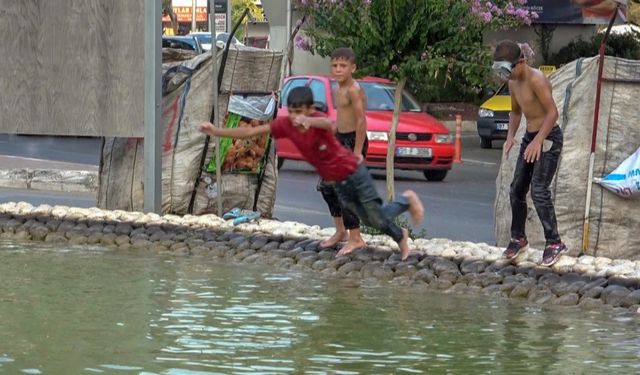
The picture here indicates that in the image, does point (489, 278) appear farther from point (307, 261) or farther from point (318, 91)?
point (318, 91)

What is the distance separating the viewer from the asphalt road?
16109 mm

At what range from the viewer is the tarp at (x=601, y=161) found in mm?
11336

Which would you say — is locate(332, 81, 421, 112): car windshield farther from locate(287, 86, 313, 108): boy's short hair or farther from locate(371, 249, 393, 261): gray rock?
locate(287, 86, 313, 108): boy's short hair

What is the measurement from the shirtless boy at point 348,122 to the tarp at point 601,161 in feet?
4.69

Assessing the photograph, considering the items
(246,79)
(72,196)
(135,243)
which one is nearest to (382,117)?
(72,196)

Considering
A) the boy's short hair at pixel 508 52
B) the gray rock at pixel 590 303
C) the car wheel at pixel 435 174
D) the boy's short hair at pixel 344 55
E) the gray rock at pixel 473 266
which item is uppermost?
the boy's short hair at pixel 508 52

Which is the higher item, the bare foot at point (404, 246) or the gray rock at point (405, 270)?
the bare foot at point (404, 246)

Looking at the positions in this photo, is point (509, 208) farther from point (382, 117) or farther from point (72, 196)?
point (382, 117)

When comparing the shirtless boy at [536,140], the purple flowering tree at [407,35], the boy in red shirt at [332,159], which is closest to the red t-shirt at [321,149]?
the boy in red shirt at [332,159]

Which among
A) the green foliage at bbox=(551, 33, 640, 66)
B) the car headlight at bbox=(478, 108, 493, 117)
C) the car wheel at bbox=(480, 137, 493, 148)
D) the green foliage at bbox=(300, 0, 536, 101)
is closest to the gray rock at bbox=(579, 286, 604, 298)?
the green foliage at bbox=(300, 0, 536, 101)

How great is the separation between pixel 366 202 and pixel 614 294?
1820 mm

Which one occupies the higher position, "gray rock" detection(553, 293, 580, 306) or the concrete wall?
the concrete wall

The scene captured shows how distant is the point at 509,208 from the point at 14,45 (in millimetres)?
5237

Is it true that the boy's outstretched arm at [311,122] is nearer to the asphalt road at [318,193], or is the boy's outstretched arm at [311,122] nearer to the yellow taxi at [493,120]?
the asphalt road at [318,193]
